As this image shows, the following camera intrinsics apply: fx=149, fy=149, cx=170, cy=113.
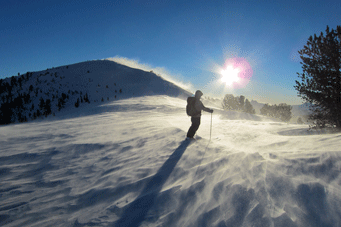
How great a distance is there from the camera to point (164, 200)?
7.63 feet

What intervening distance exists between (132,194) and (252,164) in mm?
2452

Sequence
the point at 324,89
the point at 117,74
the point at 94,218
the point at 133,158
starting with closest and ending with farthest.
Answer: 1. the point at 94,218
2. the point at 133,158
3. the point at 324,89
4. the point at 117,74

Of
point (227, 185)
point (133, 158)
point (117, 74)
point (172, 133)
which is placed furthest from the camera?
point (117, 74)

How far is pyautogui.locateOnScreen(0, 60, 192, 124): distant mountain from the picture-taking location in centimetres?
1811

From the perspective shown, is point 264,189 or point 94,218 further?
point 264,189

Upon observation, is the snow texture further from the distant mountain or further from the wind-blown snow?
the distant mountain

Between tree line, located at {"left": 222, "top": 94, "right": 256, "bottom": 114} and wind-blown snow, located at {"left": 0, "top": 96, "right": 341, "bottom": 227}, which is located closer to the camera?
wind-blown snow, located at {"left": 0, "top": 96, "right": 341, "bottom": 227}

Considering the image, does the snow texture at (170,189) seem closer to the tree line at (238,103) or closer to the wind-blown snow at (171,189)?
the wind-blown snow at (171,189)

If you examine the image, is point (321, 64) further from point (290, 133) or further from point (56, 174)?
point (56, 174)

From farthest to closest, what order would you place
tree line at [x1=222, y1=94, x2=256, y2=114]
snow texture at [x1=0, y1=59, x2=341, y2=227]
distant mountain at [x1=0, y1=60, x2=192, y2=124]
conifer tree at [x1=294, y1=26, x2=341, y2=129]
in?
1. tree line at [x1=222, y1=94, x2=256, y2=114]
2. distant mountain at [x1=0, y1=60, x2=192, y2=124]
3. conifer tree at [x1=294, y1=26, x2=341, y2=129]
4. snow texture at [x1=0, y1=59, x2=341, y2=227]

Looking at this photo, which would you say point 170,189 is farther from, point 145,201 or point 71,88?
point 71,88

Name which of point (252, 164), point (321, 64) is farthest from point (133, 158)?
point (321, 64)

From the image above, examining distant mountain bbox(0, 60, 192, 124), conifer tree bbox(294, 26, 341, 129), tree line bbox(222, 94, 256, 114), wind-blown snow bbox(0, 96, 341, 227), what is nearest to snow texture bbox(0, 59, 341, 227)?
wind-blown snow bbox(0, 96, 341, 227)

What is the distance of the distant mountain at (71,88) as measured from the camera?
59.4 feet
